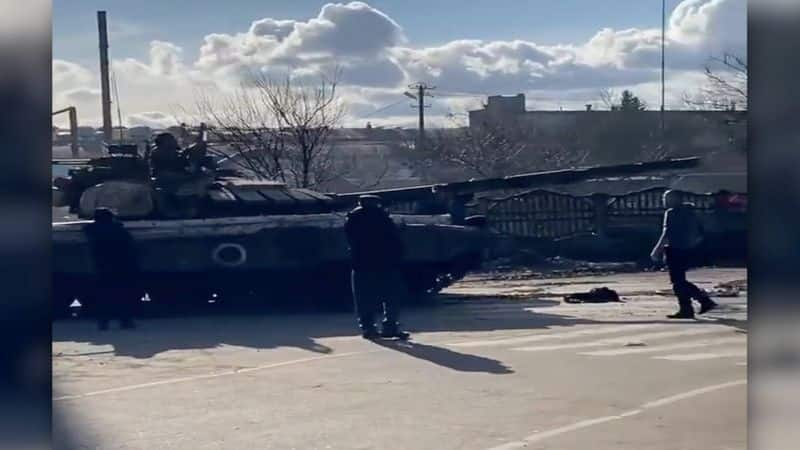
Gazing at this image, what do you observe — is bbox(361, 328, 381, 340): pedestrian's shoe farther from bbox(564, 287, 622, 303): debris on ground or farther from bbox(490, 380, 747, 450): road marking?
bbox(564, 287, 622, 303): debris on ground

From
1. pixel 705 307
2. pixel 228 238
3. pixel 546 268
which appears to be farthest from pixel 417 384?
pixel 546 268

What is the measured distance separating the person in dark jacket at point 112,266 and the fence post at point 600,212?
12.3 m

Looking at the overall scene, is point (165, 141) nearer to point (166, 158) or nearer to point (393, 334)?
point (166, 158)

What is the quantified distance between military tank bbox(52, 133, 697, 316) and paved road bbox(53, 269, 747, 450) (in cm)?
153

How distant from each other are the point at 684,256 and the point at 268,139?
60.1 ft

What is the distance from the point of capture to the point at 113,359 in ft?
37.0

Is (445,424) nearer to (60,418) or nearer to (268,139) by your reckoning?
(60,418)

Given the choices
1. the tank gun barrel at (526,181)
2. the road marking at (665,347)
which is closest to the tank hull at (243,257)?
the tank gun barrel at (526,181)

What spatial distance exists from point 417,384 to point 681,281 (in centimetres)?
535

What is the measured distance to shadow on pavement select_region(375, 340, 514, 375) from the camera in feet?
33.0

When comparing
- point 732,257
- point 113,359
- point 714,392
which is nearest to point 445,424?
point 714,392

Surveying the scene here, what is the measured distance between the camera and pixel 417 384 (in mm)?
9328

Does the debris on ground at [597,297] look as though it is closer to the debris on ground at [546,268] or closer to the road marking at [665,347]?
the road marking at [665,347]

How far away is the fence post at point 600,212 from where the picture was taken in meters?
25.4
